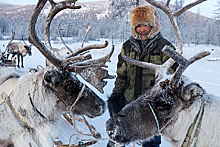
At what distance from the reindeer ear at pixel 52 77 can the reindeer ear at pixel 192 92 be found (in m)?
1.26

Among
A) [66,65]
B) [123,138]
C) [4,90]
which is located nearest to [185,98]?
[123,138]

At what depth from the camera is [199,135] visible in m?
1.55

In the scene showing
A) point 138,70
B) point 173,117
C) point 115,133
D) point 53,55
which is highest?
point 53,55

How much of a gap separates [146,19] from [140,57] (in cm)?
62

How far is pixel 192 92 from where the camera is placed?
1.49 meters

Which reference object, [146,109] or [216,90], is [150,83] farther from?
[216,90]

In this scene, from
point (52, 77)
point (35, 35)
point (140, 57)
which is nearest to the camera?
point (52, 77)

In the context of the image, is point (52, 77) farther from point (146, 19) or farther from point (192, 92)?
point (146, 19)

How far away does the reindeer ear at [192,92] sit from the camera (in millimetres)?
1445

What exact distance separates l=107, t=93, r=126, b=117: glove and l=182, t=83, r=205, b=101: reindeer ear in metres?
1.20

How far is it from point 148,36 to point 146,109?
1345mm

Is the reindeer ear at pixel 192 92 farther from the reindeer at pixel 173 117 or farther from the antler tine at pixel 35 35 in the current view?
the antler tine at pixel 35 35

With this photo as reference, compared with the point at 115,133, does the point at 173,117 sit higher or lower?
higher

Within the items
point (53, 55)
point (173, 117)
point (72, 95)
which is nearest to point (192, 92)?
point (173, 117)
